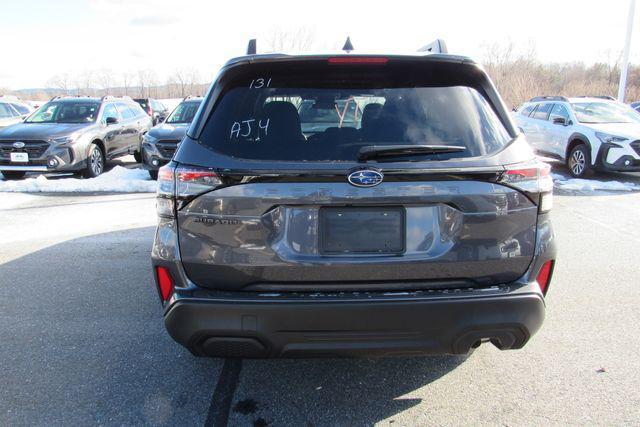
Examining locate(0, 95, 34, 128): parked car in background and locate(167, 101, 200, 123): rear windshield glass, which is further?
locate(0, 95, 34, 128): parked car in background

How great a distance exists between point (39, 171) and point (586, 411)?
36.1 feet

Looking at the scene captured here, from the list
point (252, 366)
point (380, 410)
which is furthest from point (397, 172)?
point (252, 366)

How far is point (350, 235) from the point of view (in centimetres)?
233

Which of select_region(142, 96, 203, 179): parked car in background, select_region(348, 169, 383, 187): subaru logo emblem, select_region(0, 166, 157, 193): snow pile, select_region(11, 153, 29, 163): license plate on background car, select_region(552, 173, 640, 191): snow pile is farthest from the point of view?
select_region(11, 153, 29, 163): license plate on background car

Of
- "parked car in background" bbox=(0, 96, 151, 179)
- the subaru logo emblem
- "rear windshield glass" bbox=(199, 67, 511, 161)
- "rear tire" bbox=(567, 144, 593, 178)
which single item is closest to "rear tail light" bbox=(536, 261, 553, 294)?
"rear windshield glass" bbox=(199, 67, 511, 161)

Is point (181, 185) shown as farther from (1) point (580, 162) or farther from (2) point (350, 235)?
(1) point (580, 162)

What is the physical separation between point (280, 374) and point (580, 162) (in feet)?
34.3

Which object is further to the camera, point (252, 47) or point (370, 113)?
point (252, 47)

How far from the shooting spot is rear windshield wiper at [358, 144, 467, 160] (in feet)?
7.61

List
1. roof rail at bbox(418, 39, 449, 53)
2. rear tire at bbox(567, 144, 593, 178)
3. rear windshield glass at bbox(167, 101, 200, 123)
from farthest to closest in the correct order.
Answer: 1. rear windshield glass at bbox(167, 101, 200, 123)
2. rear tire at bbox(567, 144, 593, 178)
3. roof rail at bbox(418, 39, 449, 53)

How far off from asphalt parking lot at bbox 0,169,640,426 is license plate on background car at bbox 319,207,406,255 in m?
1.01

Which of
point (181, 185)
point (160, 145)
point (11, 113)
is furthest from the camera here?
point (11, 113)

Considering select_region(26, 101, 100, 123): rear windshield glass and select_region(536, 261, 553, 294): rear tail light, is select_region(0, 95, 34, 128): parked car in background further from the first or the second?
select_region(536, 261, 553, 294): rear tail light

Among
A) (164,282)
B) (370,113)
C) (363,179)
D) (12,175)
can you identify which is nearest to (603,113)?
(370,113)
